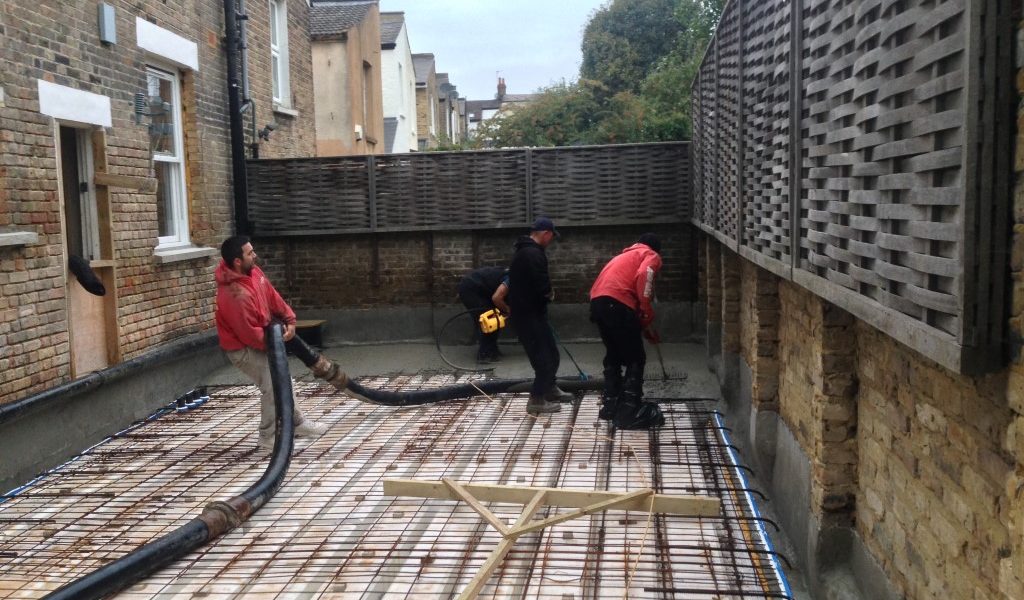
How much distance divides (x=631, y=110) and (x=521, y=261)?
1349cm

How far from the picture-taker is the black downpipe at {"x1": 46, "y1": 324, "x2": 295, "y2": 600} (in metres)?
4.36

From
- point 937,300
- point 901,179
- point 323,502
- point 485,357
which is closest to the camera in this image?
point 937,300

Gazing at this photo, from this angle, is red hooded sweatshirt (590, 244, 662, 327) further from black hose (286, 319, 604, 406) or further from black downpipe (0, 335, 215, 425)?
black downpipe (0, 335, 215, 425)

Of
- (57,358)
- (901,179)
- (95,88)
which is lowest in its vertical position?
(57,358)

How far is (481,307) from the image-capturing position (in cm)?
1085

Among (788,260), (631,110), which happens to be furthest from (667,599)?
(631,110)

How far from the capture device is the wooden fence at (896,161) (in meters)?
2.25

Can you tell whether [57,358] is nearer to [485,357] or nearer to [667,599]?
[485,357]

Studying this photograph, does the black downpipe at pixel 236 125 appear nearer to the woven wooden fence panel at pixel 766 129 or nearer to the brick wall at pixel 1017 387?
the woven wooden fence panel at pixel 766 129

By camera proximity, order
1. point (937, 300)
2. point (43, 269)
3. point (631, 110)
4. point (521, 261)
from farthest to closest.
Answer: point (631, 110), point (521, 261), point (43, 269), point (937, 300)

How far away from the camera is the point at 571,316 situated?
1162cm

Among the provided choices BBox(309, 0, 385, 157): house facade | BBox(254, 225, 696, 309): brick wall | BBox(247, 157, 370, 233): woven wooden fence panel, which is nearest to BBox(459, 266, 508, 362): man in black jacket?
BBox(254, 225, 696, 309): brick wall

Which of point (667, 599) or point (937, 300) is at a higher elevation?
point (937, 300)

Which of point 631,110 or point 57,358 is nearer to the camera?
point 57,358
